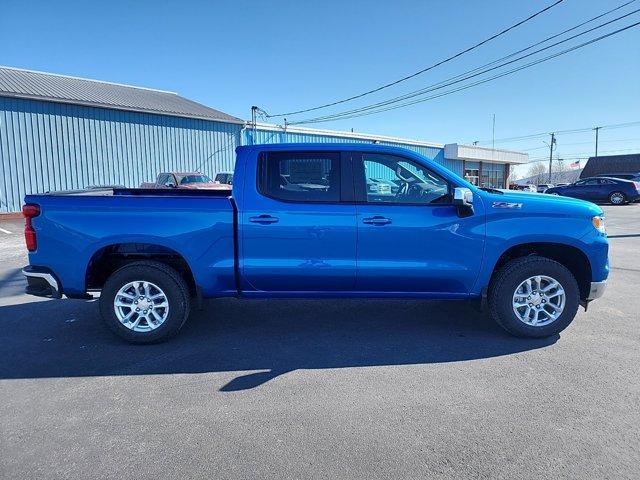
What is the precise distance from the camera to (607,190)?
25484 mm

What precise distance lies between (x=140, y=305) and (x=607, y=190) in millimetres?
28360

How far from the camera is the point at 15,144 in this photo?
1702cm

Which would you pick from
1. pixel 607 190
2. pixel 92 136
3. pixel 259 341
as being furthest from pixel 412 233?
pixel 607 190

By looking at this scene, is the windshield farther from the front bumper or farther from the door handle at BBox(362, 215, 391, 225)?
the front bumper

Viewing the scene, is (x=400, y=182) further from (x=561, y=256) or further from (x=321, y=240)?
(x=561, y=256)

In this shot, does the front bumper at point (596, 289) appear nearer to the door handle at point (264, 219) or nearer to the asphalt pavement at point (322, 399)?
the asphalt pavement at point (322, 399)

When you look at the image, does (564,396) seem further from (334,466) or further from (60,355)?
(60,355)

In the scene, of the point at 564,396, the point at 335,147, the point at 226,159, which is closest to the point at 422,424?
the point at 564,396

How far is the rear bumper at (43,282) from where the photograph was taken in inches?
169

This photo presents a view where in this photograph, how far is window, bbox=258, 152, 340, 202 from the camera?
4.38 m

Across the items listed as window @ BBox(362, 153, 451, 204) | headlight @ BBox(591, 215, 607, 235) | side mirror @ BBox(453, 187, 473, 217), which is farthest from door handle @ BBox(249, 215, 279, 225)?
headlight @ BBox(591, 215, 607, 235)

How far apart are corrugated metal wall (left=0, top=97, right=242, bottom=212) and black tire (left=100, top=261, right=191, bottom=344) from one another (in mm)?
16382

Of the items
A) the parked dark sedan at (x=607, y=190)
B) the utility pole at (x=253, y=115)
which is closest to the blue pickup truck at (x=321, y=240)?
the utility pole at (x=253, y=115)

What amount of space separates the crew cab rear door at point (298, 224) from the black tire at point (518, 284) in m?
1.51
